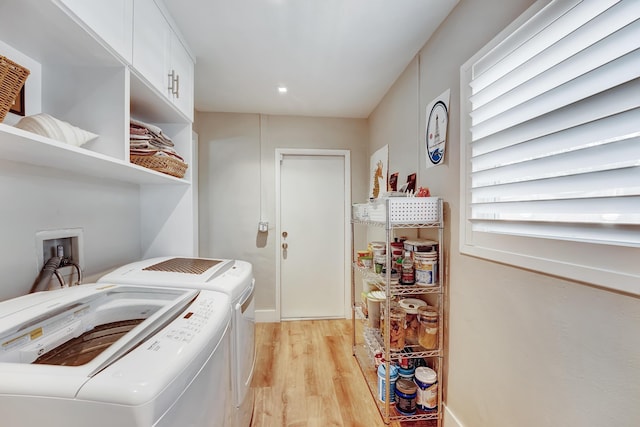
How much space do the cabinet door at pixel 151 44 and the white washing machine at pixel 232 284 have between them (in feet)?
3.01

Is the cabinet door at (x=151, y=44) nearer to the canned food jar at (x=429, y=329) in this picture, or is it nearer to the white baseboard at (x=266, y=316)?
the canned food jar at (x=429, y=329)

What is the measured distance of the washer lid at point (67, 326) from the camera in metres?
0.52

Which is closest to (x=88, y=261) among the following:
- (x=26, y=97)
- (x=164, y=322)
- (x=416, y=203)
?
(x=26, y=97)

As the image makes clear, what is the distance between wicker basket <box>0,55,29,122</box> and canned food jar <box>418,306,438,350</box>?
1.88 meters

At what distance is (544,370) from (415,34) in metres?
1.84

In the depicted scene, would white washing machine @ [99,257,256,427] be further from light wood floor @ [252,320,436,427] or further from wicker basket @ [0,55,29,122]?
wicker basket @ [0,55,29,122]

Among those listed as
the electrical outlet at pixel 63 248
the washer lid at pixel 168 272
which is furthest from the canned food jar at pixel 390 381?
the electrical outlet at pixel 63 248

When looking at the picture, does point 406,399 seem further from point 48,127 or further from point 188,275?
point 48,127

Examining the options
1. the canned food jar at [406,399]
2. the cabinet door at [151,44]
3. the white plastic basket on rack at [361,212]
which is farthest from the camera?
the white plastic basket on rack at [361,212]

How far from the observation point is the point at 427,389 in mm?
1562

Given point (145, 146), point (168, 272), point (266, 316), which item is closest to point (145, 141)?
point (145, 146)

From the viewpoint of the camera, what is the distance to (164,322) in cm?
81

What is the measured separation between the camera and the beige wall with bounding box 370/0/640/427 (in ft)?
2.54

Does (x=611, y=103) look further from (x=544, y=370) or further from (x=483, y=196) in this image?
(x=544, y=370)
